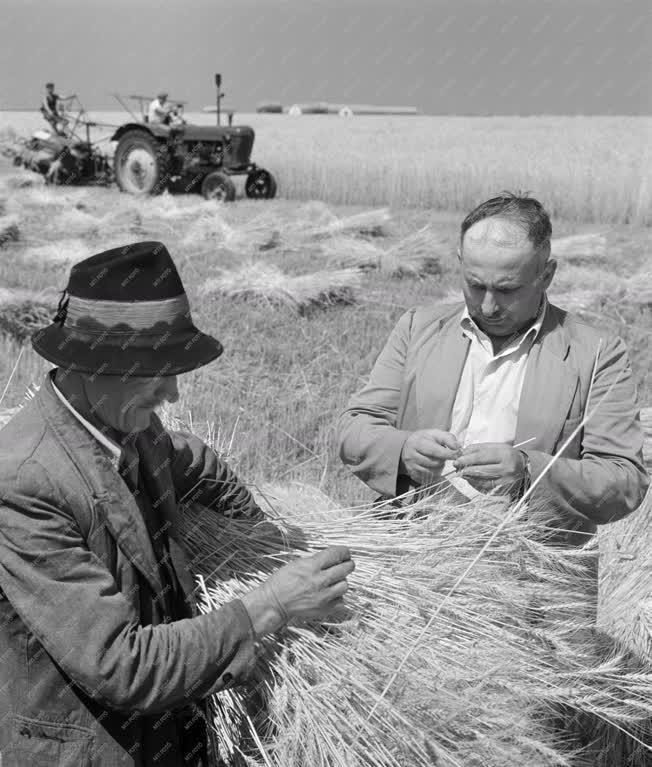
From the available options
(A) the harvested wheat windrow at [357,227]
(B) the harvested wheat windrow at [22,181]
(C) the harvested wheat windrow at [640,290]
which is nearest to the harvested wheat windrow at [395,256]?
(A) the harvested wheat windrow at [357,227]

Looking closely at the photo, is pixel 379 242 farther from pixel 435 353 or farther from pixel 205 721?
pixel 205 721

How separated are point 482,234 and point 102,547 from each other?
3.58ft

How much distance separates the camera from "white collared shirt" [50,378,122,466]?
1.37 m

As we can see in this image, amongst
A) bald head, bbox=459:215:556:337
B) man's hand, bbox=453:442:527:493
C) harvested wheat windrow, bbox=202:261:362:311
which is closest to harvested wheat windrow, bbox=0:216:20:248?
harvested wheat windrow, bbox=202:261:362:311

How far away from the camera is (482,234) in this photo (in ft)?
6.38

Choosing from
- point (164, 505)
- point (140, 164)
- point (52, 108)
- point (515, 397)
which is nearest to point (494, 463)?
point (515, 397)

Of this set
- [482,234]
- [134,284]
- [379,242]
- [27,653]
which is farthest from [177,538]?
[379,242]

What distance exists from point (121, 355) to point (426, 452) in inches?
29.7

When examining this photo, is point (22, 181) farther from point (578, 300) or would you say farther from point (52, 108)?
point (578, 300)

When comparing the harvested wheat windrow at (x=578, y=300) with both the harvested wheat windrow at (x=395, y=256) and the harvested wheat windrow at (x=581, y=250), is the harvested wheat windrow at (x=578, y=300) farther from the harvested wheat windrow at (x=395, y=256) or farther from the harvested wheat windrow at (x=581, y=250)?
the harvested wheat windrow at (x=581, y=250)

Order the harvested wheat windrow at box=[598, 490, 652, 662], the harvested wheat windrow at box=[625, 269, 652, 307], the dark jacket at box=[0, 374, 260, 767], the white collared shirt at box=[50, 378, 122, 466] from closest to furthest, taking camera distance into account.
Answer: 1. the dark jacket at box=[0, 374, 260, 767]
2. the white collared shirt at box=[50, 378, 122, 466]
3. the harvested wheat windrow at box=[598, 490, 652, 662]
4. the harvested wheat windrow at box=[625, 269, 652, 307]

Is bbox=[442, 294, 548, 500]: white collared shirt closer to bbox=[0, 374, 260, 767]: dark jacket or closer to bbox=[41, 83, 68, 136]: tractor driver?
bbox=[0, 374, 260, 767]: dark jacket

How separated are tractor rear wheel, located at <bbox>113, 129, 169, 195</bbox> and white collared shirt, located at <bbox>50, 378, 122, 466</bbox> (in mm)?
12874

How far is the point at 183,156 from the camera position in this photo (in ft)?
45.1
